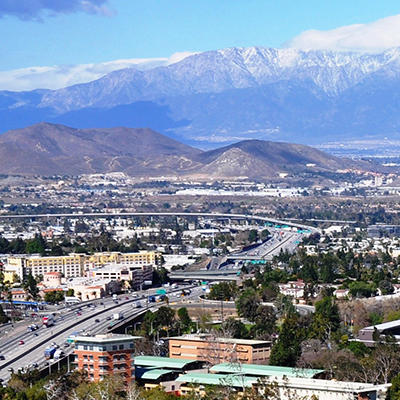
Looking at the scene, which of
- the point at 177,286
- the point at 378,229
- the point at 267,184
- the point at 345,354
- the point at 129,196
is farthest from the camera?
the point at 267,184

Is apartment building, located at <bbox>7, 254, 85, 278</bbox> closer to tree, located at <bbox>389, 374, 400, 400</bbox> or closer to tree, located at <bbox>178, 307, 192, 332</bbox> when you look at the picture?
tree, located at <bbox>178, 307, 192, 332</bbox>

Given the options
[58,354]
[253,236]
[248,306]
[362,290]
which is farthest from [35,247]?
[58,354]

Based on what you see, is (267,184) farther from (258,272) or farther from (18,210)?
(258,272)

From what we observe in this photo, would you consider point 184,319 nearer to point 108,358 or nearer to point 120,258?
point 108,358

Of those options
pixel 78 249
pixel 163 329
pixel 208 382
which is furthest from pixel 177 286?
pixel 208 382

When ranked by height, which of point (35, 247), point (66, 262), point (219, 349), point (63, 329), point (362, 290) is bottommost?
point (362, 290)

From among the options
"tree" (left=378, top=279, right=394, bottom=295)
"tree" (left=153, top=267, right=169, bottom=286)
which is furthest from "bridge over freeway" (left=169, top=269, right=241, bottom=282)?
"tree" (left=378, top=279, right=394, bottom=295)
